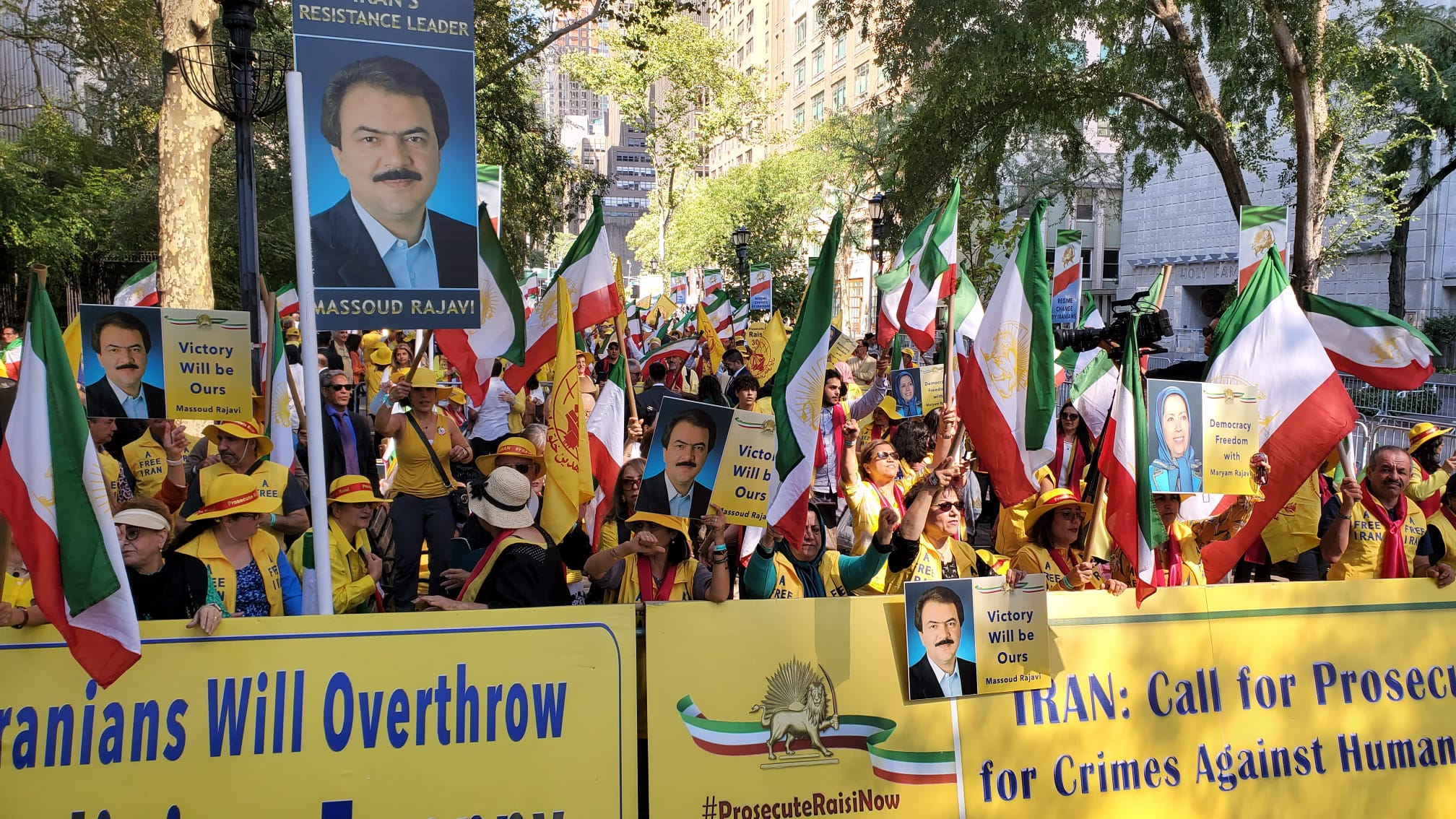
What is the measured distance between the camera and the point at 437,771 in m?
3.89

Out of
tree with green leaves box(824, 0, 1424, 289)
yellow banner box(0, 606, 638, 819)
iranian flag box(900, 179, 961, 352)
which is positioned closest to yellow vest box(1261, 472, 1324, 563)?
iranian flag box(900, 179, 961, 352)

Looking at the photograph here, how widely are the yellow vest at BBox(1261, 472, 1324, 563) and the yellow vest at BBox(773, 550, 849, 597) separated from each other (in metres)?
3.00

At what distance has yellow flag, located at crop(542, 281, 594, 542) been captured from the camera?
469 cm

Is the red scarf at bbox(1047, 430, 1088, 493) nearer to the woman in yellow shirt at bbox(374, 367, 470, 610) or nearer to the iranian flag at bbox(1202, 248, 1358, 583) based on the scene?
the iranian flag at bbox(1202, 248, 1358, 583)

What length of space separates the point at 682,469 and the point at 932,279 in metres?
3.19

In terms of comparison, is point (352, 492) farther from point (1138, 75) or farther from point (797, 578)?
point (1138, 75)

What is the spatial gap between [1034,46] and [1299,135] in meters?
3.86

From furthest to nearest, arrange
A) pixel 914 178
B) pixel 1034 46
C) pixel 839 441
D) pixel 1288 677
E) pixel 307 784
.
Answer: pixel 914 178
pixel 1034 46
pixel 839 441
pixel 1288 677
pixel 307 784

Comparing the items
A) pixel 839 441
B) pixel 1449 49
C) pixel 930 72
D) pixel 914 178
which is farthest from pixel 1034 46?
pixel 1449 49

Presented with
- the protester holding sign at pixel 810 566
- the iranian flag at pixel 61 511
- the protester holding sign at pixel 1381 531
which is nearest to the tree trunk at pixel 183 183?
the iranian flag at pixel 61 511

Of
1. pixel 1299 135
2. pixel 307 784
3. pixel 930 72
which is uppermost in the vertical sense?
pixel 930 72

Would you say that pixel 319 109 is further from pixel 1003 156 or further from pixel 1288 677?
pixel 1003 156

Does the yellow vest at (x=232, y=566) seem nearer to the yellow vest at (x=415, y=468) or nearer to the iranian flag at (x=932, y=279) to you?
the yellow vest at (x=415, y=468)

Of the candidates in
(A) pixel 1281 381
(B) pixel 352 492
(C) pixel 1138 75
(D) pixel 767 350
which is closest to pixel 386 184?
(B) pixel 352 492
